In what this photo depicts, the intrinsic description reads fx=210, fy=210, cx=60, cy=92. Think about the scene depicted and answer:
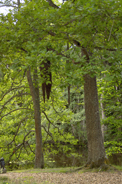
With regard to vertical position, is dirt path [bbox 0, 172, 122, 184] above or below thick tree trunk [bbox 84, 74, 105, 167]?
below

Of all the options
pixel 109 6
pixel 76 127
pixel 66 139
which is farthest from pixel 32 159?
pixel 76 127

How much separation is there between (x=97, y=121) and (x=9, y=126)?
8.97 m

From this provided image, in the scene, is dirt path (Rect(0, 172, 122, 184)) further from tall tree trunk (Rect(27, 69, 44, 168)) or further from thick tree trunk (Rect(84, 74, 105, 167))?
tall tree trunk (Rect(27, 69, 44, 168))

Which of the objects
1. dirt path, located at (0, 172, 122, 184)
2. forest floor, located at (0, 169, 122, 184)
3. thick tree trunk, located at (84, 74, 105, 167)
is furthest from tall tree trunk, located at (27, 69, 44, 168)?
dirt path, located at (0, 172, 122, 184)

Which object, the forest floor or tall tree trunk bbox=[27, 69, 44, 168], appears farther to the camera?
tall tree trunk bbox=[27, 69, 44, 168]

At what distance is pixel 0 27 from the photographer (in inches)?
278

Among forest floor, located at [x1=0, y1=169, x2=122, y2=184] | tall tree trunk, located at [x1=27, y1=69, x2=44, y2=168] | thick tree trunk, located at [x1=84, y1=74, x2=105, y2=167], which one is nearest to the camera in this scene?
forest floor, located at [x1=0, y1=169, x2=122, y2=184]

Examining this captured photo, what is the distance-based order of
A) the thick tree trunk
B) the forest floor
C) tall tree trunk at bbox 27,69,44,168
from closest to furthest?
the forest floor
the thick tree trunk
tall tree trunk at bbox 27,69,44,168

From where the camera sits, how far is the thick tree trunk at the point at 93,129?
8.38 m

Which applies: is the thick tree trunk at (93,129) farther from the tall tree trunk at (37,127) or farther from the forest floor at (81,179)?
the tall tree trunk at (37,127)

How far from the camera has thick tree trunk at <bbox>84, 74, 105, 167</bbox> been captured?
838cm

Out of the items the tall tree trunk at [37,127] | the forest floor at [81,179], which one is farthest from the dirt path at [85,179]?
the tall tree trunk at [37,127]

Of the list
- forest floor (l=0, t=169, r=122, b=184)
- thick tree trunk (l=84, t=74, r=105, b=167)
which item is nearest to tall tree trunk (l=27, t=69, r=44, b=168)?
thick tree trunk (l=84, t=74, r=105, b=167)

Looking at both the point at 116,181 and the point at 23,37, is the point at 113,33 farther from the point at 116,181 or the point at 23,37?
the point at 116,181
